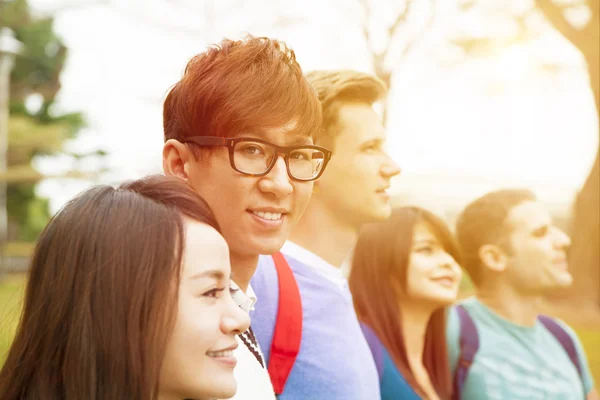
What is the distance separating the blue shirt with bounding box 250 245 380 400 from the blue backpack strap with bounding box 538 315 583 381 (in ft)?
3.93

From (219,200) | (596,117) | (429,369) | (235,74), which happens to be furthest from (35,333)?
(596,117)

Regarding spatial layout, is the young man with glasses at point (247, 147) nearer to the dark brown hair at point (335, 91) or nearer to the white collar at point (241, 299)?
the white collar at point (241, 299)

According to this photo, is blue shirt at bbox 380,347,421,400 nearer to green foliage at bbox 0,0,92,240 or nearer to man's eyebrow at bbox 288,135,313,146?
man's eyebrow at bbox 288,135,313,146

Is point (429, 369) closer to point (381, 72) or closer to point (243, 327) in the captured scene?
point (243, 327)

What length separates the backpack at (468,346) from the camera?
2604mm

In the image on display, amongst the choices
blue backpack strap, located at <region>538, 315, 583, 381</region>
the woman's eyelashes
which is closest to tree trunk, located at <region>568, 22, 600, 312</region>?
blue backpack strap, located at <region>538, 315, 583, 381</region>

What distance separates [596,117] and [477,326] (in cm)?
478

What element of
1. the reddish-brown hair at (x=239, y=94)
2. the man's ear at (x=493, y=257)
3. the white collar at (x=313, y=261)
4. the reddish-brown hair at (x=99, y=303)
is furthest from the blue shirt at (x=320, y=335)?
the man's ear at (x=493, y=257)

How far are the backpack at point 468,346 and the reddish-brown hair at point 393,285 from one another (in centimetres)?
9

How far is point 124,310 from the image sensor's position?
1.20m

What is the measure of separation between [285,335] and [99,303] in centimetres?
61

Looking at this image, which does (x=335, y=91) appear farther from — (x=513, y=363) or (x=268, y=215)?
(x=513, y=363)

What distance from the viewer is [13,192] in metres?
14.2

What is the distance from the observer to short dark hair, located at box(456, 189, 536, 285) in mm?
Answer: 2793
